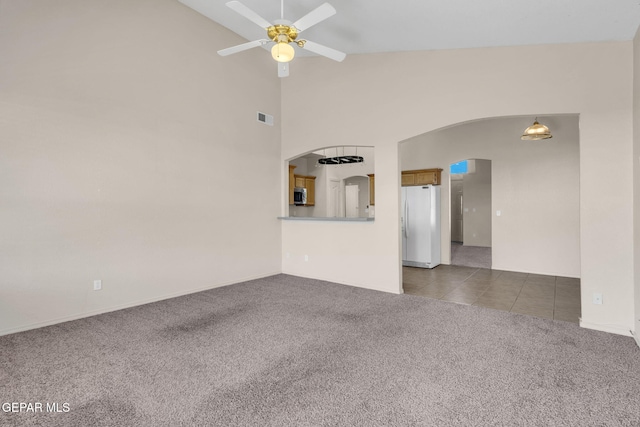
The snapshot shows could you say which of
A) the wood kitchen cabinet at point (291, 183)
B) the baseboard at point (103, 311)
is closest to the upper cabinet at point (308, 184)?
the wood kitchen cabinet at point (291, 183)

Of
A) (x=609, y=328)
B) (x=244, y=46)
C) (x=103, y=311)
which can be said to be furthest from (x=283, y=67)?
(x=609, y=328)

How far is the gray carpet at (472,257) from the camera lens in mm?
7017

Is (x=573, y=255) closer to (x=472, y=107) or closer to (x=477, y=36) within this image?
(x=472, y=107)

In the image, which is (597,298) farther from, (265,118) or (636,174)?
(265,118)

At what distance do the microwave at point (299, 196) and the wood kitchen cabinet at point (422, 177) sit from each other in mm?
2840

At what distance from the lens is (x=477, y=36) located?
3.60 metres

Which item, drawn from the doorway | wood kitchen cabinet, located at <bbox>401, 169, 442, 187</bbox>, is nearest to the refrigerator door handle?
wood kitchen cabinet, located at <bbox>401, 169, 442, 187</bbox>

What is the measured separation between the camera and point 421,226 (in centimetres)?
669

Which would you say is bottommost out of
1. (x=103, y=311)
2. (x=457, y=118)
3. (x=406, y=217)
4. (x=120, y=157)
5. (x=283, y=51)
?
(x=103, y=311)

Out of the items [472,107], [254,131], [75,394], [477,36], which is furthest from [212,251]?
[477,36]

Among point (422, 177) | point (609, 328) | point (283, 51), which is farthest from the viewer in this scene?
point (422, 177)

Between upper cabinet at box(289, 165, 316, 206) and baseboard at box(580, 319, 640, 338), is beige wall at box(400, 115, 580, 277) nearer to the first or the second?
baseboard at box(580, 319, 640, 338)

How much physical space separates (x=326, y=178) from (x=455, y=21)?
6.70 meters

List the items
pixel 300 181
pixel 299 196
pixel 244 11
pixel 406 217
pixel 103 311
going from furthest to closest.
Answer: pixel 300 181
pixel 299 196
pixel 406 217
pixel 103 311
pixel 244 11
